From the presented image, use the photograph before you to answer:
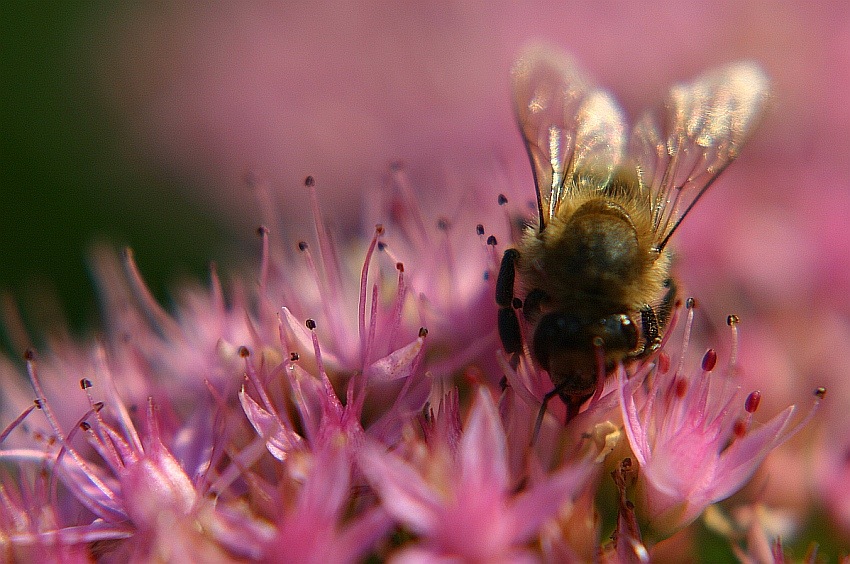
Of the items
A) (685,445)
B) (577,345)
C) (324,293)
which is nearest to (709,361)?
(685,445)

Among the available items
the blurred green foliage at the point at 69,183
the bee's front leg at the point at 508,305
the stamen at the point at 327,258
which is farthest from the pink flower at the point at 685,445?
the blurred green foliage at the point at 69,183

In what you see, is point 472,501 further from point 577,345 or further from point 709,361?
point 709,361

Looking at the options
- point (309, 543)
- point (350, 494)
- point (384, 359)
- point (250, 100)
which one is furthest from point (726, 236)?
point (250, 100)

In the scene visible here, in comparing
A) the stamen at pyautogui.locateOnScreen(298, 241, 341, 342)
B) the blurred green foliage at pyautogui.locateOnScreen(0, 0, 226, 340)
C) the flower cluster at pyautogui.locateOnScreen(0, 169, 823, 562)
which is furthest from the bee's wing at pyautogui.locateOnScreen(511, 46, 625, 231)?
the blurred green foliage at pyautogui.locateOnScreen(0, 0, 226, 340)

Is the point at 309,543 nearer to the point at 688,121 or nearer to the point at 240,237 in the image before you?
the point at 688,121

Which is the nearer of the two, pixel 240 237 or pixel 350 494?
pixel 350 494

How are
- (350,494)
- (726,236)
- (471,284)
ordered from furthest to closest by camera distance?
(726,236) → (471,284) → (350,494)

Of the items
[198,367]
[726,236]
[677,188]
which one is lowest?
[726,236]

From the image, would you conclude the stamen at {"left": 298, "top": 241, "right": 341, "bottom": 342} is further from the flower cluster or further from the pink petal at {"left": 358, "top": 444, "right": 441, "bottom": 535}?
the pink petal at {"left": 358, "top": 444, "right": 441, "bottom": 535}
